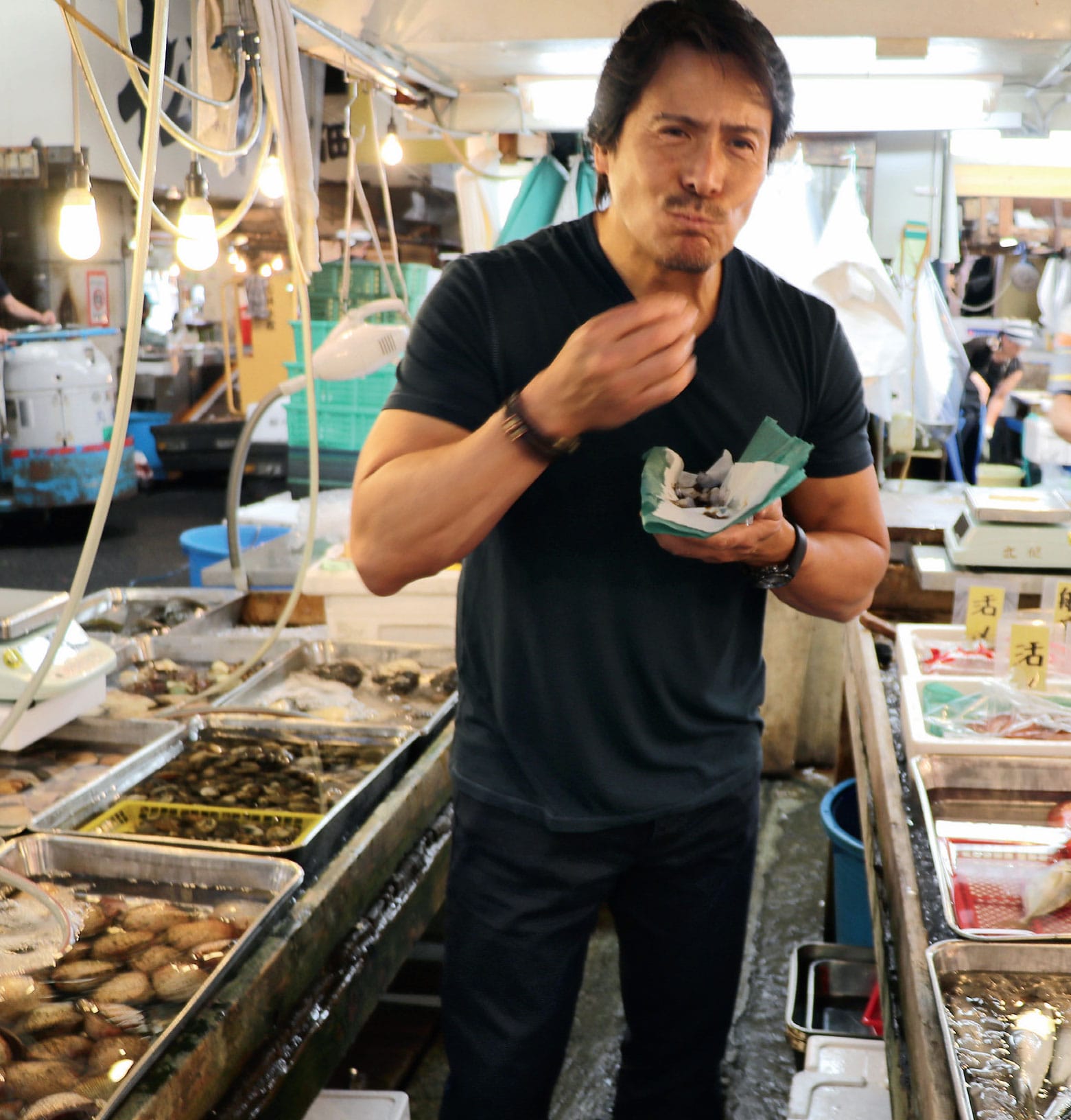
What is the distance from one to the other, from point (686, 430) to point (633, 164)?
1.24ft

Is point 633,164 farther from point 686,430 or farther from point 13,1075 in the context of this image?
point 13,1075

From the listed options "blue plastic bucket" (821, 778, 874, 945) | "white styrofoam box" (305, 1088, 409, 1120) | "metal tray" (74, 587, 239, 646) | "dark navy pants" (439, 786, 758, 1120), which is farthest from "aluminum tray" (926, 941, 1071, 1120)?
"metal tray" (74, 587, 239, 646)

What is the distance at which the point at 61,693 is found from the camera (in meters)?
2.34

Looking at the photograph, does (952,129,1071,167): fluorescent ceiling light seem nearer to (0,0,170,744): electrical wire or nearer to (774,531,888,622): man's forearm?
(774,531,888,622): man's forearm

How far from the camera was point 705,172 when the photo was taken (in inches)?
59.3

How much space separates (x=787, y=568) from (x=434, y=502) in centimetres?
54

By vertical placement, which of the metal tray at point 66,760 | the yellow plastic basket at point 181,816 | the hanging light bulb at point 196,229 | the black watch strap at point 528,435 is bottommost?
the yellow plastic basket at point 181,816

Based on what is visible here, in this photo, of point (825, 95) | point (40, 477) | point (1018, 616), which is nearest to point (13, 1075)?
point (1018, 616)

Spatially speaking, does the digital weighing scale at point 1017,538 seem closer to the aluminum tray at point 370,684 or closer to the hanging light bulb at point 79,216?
the aluminum tray at point 370,684

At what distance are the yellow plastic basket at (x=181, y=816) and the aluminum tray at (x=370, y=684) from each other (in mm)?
417

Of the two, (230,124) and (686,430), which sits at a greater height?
(230,124)

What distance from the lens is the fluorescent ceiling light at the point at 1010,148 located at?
4.82 m

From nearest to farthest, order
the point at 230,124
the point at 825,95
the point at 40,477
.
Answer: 1. the point at 230,124
2. the point at 825,95
3. the point at 40,477

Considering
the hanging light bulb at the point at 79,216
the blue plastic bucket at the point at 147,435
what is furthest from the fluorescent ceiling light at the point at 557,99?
the blue plastic bucket at the point at 147,435
